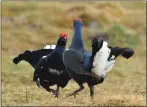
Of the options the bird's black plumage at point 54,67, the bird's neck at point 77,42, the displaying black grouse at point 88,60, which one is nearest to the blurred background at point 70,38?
the bird's black plumage at point 54,67

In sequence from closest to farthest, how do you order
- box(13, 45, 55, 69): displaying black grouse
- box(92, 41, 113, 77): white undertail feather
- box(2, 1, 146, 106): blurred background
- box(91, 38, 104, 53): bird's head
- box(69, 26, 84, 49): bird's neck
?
box(91, 38, 104, 53): bird's head, box(92, 41, 113, 77): white undertail feather, box(69, 26, 84, 49): bird's neck, box(13, 45, 55, 69): displaying black grouse, box(2, 1, 146, 106): blurred background

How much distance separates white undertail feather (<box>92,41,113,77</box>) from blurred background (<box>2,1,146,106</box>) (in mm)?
910

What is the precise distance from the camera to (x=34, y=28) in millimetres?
38656

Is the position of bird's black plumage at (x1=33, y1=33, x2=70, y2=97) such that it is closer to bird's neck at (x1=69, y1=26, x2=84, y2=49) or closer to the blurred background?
bird's neck at (x1=69, y1=26, x2=84, y2=49)

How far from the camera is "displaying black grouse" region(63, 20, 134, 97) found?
10289 millimetres

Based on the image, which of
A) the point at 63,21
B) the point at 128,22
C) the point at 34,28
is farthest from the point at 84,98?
the point at 128,22

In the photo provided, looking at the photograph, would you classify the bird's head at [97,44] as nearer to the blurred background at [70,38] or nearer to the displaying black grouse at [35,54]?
the blurred background at [70,38]

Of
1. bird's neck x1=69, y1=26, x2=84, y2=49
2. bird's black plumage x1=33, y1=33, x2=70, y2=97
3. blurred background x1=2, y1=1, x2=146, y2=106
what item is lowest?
blurred background x1=2, y1=1, x2=146, y2=106

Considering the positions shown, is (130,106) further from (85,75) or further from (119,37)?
(119,37)

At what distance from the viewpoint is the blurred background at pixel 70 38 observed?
40.8ft

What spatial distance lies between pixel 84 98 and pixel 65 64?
131 centimetres

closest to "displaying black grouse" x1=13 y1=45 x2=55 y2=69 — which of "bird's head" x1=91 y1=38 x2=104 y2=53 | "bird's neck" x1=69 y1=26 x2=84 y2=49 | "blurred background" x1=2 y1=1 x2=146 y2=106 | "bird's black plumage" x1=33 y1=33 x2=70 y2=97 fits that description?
"bird's black plumage" x1=33 y1=33 x2=70 y2=97

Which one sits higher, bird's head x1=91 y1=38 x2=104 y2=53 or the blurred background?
bird's head x1=91 y1=38 x2=104 y2=53

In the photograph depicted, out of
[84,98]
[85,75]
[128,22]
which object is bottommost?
[128,22]
